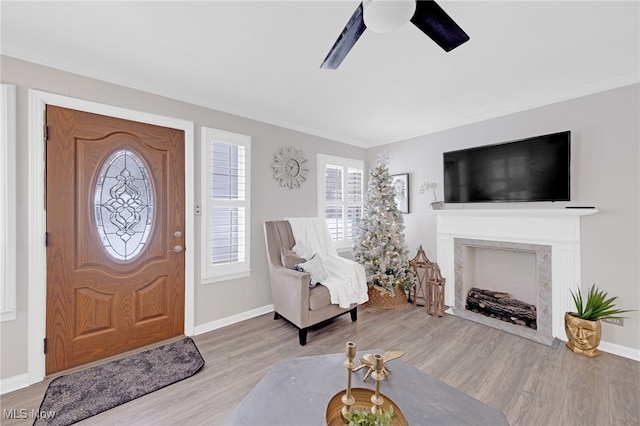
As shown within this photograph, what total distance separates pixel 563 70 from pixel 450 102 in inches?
37.0

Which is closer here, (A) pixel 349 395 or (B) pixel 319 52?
(A) pixel 349 395

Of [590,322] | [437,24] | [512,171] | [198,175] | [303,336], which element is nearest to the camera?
[437,24]

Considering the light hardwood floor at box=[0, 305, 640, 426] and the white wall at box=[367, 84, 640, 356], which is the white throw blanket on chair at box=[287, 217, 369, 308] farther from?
the white wall at box=[367, 84, 640, 356]

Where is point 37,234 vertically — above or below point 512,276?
above

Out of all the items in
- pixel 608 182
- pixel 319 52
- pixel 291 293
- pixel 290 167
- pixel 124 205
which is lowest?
pixel 291 293

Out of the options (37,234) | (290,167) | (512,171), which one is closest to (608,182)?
(512,171)

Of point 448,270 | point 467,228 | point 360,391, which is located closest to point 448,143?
point 467,228

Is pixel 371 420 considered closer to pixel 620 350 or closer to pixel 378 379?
pixel 378 379

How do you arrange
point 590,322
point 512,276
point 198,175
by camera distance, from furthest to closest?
point 512,276
point 198,175
point 590,322

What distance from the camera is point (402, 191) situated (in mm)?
4129

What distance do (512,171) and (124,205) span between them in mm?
4063

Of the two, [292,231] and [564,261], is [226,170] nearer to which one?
[292,231]

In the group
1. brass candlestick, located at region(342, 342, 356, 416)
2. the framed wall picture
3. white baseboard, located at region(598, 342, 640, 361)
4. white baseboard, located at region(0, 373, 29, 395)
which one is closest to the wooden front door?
white baseboard, located at region(0, 373, 29, 395)

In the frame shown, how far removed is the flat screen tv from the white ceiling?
499mm
